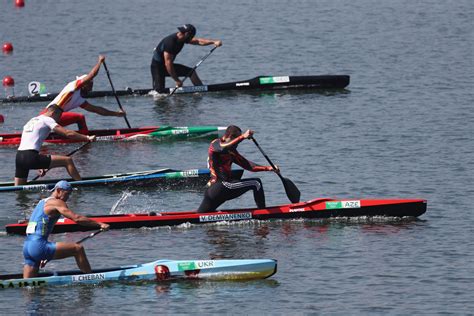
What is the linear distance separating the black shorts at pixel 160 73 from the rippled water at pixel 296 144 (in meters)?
0.76

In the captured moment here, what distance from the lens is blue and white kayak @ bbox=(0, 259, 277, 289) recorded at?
22656mm

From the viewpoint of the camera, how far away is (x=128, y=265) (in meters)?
24.1

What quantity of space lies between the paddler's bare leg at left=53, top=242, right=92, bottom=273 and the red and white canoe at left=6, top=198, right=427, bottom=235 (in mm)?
3728

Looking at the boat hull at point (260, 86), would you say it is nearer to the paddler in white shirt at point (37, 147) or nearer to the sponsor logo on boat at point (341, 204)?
the paddler in white shirt at point (37, 147)

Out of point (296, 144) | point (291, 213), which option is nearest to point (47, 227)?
point (291, 213)

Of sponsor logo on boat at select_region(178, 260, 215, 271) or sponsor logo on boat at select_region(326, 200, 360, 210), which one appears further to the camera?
sponsor logo on boat at select_region(326, 200, 360, 210)

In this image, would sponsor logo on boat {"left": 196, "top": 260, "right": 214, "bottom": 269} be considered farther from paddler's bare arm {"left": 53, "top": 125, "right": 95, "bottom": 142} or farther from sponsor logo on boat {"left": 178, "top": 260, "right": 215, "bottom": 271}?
paddler's bare arm {"left": 53, "top": 125, "right": 95, "bottom": 142}

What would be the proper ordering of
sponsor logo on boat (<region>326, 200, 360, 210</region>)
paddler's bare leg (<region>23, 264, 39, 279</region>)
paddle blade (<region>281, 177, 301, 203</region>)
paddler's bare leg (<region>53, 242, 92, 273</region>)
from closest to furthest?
1. paddler's bare leg (<region>53, 242, 92, 273</region>)
2. paddler's bare leg (<region>23, 264, 39, 279</region>)
3. sponsor logo on boat (<region>326, 200, 360, 210</region>)
4. paddle blade (<region>281, 177, 301, 203</region>)

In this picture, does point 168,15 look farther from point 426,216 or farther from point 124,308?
point 124,308

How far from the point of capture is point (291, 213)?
26.5 m

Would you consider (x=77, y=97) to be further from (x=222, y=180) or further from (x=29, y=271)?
(x=29, y=271)

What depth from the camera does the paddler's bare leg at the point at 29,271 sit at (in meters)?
22.3

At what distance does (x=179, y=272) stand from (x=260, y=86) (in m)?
18.9

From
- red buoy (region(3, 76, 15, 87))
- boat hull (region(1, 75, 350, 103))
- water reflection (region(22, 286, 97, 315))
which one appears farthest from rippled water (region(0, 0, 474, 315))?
red buoy (region(3, 76, 15, 87))
